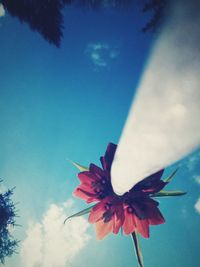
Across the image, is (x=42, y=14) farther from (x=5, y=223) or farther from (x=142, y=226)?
(x=5, y=223)

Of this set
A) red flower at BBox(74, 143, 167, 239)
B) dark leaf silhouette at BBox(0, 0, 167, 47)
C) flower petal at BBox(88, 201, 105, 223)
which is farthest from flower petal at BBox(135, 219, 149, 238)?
dark leaf silhouette at BBox(0, 0, 167, 47)

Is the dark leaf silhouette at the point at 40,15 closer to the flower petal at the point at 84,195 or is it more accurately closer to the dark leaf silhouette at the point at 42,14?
the dark leaf silhouette at the point at 42,14

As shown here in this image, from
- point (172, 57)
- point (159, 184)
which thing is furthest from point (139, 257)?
point (172, 57)

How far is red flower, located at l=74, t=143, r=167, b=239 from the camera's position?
81 cm

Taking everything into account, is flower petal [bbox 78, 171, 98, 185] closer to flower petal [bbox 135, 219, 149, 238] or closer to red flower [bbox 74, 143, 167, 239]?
red flower [bbox 74, 143, 167, 239]

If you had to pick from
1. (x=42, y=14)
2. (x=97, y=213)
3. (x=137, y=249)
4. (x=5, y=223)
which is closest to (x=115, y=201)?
(x=97, y=213)

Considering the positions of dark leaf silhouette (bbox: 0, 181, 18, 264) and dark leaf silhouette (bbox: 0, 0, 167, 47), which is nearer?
dark leaf silhouette (bbox: 0, 0, 167, 47)

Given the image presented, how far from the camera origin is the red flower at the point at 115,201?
809 millimetres

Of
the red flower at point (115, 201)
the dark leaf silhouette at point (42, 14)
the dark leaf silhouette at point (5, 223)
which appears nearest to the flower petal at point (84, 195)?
the red flower at point (115, 201)

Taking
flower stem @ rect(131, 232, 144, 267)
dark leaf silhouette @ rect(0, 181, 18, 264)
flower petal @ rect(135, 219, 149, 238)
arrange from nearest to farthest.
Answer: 1. flower stem @ rect(131, 232, 144, 267)
2. flower petal @ rect(135, 219, 149, 238)
3. dark leaf silhouette @ rect(0, 181, 18, 264)

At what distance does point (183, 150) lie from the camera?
87 centimetres

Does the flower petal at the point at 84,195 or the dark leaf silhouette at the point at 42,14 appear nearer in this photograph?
the flower petal at the point at 84,195

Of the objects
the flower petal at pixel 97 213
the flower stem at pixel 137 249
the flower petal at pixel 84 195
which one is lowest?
the flower stem at pixel 137 249

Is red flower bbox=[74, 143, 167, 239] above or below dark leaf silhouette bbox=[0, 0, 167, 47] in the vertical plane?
below
